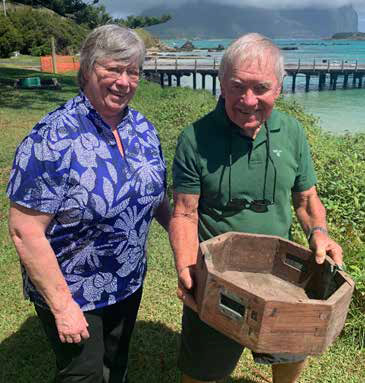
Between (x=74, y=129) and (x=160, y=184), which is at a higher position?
(x=74, y=129)

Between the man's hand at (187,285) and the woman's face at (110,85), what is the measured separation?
31.1 inches

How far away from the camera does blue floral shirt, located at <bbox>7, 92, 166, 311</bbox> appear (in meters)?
1.84

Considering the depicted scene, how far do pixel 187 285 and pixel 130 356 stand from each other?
70.6 inches

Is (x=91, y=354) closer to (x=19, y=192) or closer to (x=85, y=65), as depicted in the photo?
(x=19, y=192)

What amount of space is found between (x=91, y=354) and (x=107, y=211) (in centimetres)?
81

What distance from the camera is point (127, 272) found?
7.51 ft

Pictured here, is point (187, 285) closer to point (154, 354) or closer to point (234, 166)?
point (234, 166)

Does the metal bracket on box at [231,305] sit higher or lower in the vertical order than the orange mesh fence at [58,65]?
higher

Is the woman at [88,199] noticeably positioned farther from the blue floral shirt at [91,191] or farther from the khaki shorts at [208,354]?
the khaki shorts at [208,354]

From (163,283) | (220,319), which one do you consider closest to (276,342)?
(220,319)

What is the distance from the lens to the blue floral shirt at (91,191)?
184 centimetres

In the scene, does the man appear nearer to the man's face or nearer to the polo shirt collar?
the man's face

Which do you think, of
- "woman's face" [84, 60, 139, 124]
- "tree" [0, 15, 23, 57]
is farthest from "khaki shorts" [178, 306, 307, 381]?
"tree" [0, 15, 23, 57]

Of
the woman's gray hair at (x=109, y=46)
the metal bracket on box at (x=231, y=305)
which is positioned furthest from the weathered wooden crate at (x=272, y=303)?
the woman's gray hair at (x=109, y=46)
